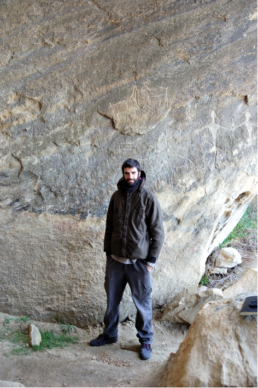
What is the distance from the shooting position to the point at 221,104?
3.78m

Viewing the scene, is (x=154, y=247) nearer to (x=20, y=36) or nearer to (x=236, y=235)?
(x=20, y=36)

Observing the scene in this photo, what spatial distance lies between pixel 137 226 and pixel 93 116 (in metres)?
1.18

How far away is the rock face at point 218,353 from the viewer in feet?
5.96

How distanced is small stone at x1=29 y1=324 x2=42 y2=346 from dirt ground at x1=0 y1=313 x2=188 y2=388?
4.3 inches

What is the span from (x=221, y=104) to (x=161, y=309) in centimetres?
214

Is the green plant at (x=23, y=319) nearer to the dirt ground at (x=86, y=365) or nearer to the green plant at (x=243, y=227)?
the dirt ground at (x=86, y=365)

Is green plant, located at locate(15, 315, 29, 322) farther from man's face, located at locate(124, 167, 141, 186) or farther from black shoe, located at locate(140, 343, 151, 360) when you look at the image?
man's face, located at locate(124, 167, 141, 186)

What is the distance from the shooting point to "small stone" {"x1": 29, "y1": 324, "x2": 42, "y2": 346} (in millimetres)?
3203

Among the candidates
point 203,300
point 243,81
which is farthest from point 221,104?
point 203,300

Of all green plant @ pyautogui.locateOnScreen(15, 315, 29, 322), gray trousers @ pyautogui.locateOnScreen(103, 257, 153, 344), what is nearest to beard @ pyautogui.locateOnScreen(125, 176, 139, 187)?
gray trousers @ pyautogui.locateOnScreen(103, 257, 153, 344)

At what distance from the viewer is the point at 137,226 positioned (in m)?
2.96

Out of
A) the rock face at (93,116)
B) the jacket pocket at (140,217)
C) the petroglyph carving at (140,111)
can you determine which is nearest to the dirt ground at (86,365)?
the rock face at (93,116)

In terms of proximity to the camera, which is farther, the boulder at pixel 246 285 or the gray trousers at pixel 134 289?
the boulder at pixel 246 285

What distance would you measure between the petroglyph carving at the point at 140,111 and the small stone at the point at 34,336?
192cm
